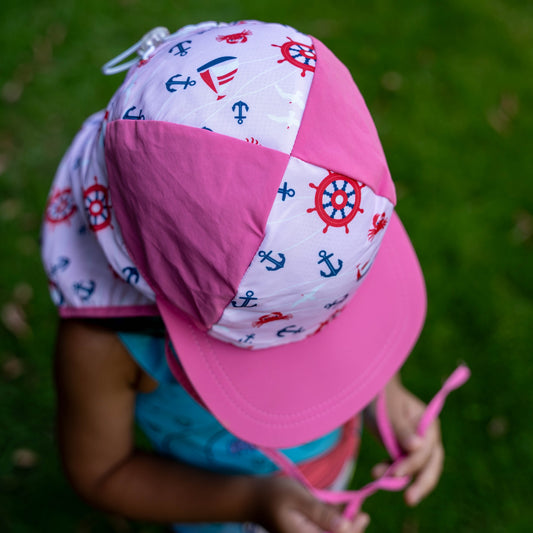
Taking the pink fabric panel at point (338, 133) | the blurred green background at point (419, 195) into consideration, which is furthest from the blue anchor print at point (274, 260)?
the blurred green background at point (419, 195)

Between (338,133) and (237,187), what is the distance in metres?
0.21

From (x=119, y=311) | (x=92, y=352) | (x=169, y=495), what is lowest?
(x=169, y=495)

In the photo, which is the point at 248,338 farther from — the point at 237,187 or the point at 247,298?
the point at 237,187

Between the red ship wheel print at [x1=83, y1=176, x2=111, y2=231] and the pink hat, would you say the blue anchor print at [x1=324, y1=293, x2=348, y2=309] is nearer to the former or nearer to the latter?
the pink hat

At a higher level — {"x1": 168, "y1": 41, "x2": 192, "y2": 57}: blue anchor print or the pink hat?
{"x1": 168, "y1": 41, "x2": 192, "y2": 57}: blue anchor print

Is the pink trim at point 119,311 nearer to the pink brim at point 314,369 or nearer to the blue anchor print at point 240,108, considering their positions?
the pink brim at point 314,369

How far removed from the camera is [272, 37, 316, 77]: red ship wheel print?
96cm

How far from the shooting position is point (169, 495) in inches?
56.4

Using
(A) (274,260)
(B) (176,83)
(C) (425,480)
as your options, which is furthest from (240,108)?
(C) (425,480)

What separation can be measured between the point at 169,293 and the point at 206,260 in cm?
12

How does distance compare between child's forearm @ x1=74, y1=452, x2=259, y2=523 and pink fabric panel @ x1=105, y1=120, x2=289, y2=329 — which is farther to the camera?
child's forearm @ x1=74, y1=452, x2=259, y2=523

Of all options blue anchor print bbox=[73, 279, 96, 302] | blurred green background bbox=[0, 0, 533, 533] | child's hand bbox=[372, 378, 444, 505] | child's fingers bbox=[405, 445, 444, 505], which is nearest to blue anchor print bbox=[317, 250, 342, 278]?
blue anchor print bbox=[73, 279, 96, 302]

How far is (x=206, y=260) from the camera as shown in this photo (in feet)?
3.10

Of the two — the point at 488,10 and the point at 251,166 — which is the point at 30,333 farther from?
the point at 488,10
